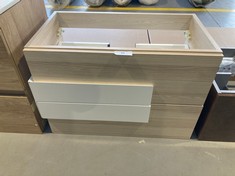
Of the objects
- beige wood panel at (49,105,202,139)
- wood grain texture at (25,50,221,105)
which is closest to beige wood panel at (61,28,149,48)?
wood grain texture at (25,50,221,105)

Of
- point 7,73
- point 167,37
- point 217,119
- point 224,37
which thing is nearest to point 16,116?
point 7,73

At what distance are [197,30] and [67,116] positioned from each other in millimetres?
855

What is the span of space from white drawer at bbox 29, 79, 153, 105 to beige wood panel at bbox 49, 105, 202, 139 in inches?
6.2

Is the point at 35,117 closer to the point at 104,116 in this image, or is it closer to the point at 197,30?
the point at 104,116

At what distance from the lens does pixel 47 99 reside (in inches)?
39.3

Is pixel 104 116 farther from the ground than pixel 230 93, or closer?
closer

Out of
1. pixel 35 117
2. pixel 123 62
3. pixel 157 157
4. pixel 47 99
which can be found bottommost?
pixel 157 157

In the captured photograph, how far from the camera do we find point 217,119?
3.54ft

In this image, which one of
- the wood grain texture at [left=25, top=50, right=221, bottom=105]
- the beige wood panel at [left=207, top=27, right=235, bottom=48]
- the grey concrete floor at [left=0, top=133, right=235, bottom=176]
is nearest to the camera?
the wood grain texture at [left=25, top=50, right=221, bottom=105]

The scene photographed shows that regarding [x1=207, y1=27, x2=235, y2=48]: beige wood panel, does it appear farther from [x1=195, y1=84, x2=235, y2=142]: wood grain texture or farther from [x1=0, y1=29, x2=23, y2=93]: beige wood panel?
[x1=0, y1=29, x2=23, y2=93]: beige wood panel

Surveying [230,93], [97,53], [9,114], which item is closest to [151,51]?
[97,53]

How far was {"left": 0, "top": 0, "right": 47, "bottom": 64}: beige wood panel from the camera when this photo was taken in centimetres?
84

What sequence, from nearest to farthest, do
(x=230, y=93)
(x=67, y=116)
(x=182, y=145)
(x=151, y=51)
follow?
1. (x=151, y=51)
2. (x=230, y=93)
3. (x=67, y=116)
4. (x=182, y=145)

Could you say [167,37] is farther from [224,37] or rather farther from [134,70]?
[224,37]
